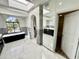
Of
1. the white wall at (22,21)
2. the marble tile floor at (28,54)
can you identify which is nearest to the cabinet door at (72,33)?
the marble tile floor at (28,54)

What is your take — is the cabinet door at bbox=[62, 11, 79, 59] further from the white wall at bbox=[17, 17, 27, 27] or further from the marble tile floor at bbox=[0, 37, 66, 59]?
the white wall at bbox=[17, 17, 27, 27]

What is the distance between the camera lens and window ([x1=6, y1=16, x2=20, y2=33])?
6.33 meters

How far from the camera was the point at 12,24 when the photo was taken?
6.70 meters

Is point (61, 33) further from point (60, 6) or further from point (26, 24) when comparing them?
point (26, 24)

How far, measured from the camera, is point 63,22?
3.09 metres

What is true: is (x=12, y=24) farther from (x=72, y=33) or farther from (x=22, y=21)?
(x=72, y=33)

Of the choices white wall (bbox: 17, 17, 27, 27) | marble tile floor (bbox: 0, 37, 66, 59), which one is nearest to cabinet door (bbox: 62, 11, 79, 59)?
marble tile floor (bbox: 0, 37, 66, 59)

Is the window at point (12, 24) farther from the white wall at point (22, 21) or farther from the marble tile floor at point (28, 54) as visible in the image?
the marble tile floor at point (28, 54)

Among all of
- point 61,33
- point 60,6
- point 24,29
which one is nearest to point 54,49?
point 61,33

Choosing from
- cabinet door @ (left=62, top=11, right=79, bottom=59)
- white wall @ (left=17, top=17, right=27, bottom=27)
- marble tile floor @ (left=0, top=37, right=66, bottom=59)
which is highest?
white wall @ (left=17, top=17, right=27, bottom=27)

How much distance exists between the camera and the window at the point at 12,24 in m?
6.33

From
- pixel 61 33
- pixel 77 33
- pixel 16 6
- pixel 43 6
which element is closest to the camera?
pixel 77 33

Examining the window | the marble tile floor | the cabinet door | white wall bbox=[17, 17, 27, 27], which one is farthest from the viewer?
white wall bbox=[17, 17, 27, 27]

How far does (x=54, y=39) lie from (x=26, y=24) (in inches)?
205
